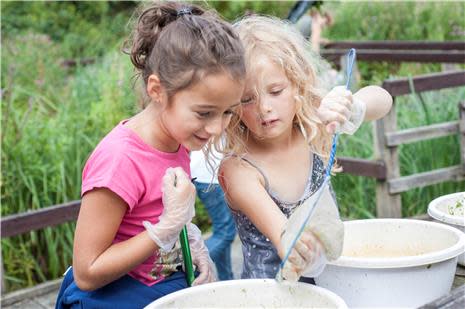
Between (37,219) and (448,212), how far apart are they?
8.18 feet

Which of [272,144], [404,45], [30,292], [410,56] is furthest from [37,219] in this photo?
[404,45]

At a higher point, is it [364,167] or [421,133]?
[421,133]

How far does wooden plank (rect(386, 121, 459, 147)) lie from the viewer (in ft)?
15.4

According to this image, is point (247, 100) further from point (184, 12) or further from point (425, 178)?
point (425, 178)

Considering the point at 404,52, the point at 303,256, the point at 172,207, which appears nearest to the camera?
the point at 303,256

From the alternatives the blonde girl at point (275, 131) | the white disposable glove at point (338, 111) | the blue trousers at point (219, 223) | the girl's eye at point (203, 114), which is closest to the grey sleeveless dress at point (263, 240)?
the blonde girl at point (275, 131)

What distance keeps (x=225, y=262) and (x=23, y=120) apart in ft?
5.69

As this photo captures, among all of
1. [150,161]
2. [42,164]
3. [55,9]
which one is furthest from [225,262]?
[55,9]

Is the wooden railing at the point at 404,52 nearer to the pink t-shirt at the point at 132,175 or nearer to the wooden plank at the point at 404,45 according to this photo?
the wooden plank at the point at 404,45

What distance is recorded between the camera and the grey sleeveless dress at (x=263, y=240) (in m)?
1.97

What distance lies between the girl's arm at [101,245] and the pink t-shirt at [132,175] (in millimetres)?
28

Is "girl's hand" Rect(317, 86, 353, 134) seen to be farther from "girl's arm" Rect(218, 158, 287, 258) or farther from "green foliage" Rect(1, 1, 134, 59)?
"green foliage" Rect(1, 1, 134, 59)

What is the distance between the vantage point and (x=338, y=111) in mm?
1777

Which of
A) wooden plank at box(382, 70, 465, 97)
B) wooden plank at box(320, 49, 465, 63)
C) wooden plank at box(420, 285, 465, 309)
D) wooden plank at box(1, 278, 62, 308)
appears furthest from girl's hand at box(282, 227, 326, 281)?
wooden plank at box(320, 49, 465, 63)
